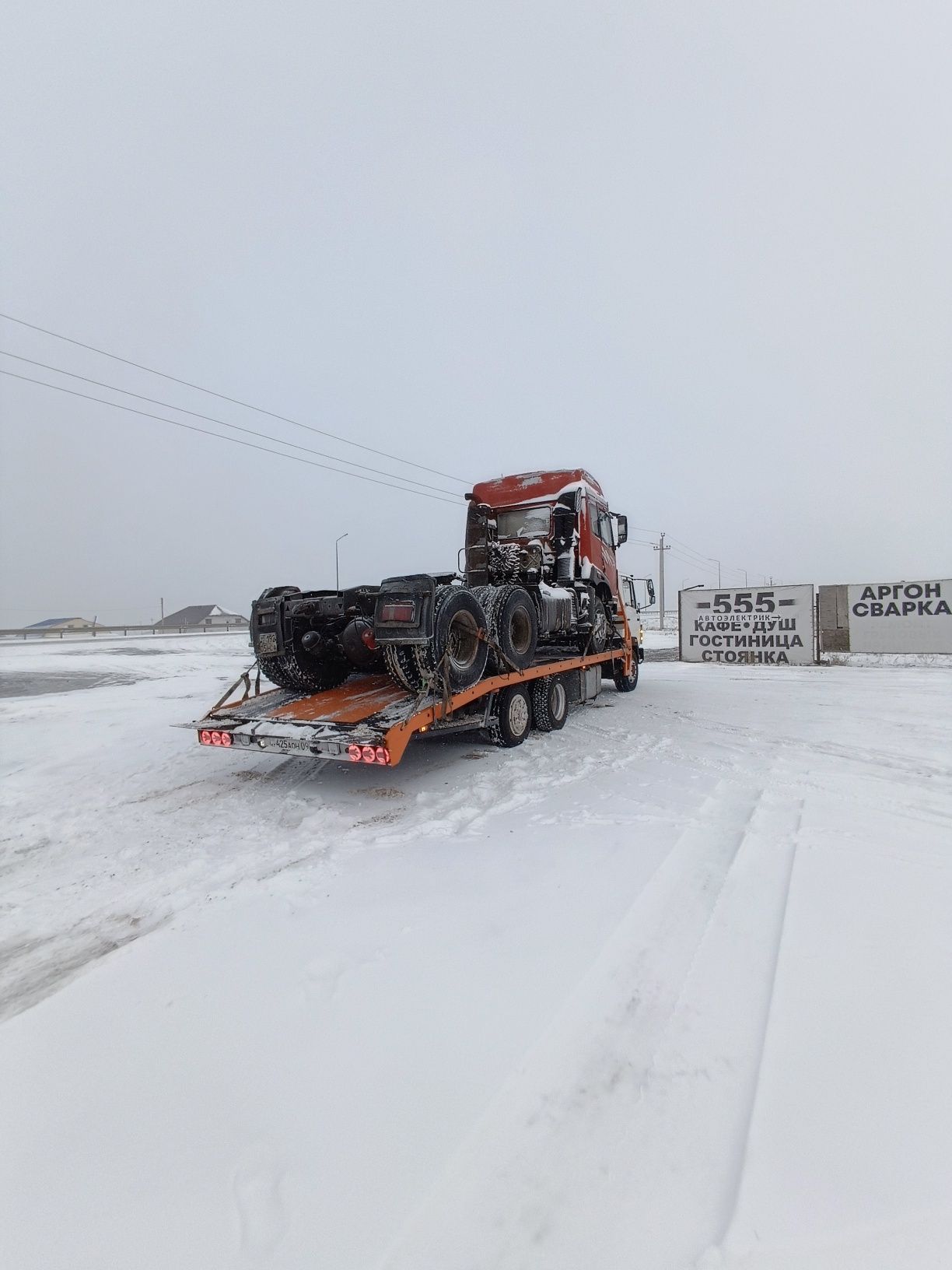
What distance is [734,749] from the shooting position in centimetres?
698

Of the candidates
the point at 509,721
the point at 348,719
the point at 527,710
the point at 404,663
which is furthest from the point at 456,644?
the point at 527,710

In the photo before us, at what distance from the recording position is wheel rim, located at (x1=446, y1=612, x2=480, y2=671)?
5.90 meters

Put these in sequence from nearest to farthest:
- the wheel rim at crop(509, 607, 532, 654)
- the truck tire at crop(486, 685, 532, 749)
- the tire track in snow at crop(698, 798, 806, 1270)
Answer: the tire track in snow at crop(698, 798, 806, 1270)
the truck tire at crop(486, 685, 532, 749)
the wheel rim at crop(509, 607, 532, 654)

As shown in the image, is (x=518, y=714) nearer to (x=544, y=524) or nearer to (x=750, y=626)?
(x=544, y=524)

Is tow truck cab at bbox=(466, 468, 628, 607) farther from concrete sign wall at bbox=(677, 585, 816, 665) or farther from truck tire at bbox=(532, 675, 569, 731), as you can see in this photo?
Result: concrete sign wall at bbox=(677, 585, 816, 665)

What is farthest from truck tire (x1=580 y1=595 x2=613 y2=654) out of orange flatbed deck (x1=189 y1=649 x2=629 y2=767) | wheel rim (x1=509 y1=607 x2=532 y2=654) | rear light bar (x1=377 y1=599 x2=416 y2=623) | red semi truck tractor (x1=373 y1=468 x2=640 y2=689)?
rear light bar (x1=377 y1=599 x2=416 y2=623)

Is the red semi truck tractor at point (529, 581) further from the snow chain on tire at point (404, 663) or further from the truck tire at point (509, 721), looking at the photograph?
the truck tire at point (509, 721)

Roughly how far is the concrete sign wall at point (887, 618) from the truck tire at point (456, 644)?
14.8m

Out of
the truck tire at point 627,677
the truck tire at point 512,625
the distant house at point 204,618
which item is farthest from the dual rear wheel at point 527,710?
the distant house at point 204,618

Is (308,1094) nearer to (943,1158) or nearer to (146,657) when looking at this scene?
(943,1158)

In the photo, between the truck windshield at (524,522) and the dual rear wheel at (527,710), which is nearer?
the dual rear wheel at (527,710)

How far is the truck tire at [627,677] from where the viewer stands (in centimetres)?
1157

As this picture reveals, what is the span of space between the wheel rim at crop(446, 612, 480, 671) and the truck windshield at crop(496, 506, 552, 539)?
3359mm

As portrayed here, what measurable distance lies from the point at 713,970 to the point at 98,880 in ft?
11.5
